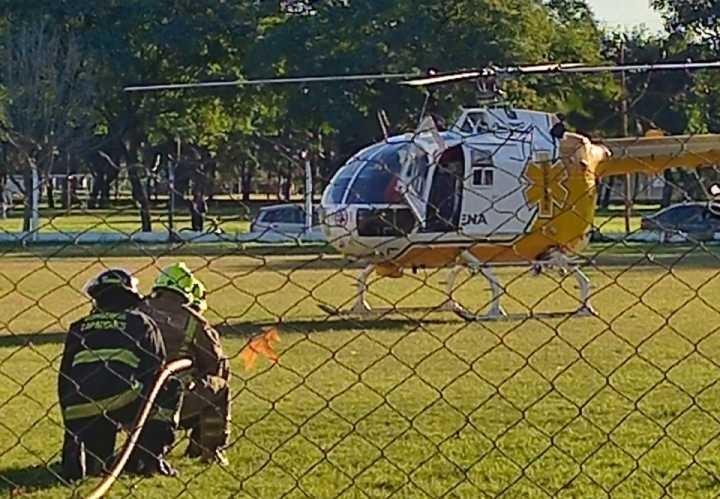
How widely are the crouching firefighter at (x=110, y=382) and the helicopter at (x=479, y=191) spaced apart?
8.26 m

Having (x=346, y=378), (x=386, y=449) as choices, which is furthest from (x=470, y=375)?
(x=386, y=449)

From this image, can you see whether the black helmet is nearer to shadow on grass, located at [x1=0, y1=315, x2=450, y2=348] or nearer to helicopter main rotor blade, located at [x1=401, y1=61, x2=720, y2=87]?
helicopter main rotor blade, located at [x1=401, y1=61, x2=720, y2=87]

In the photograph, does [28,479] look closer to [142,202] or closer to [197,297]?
[197,297]

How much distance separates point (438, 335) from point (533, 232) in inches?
89.4

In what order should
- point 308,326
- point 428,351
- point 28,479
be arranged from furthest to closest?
point 308,326
point 428,351
point 28,479

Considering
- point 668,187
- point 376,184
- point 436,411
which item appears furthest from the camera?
point 376,184

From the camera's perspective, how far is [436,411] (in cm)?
1018

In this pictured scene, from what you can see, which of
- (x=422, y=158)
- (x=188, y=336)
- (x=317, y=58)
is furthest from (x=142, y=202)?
(x=317, y=58)

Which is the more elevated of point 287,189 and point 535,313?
point 535,313

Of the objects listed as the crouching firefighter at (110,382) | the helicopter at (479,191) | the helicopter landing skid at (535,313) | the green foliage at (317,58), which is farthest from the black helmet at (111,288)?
the green foliage at (317,58)

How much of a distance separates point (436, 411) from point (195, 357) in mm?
2562

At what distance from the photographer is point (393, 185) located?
1769cm

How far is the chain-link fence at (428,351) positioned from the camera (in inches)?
310

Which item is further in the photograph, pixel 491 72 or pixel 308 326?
pixel 491 72
